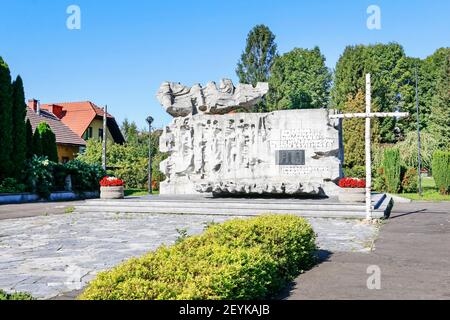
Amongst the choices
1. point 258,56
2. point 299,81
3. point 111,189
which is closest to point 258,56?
point 258,56

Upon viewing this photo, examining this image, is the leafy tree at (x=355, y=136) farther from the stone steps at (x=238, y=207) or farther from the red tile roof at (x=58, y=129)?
the stone steps at (x=238, y=207)

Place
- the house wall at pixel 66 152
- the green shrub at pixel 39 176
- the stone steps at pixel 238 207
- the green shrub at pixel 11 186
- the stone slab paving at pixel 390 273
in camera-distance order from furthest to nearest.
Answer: the house wall at pixel 66 152 → the green shrub at pixel 39 176 → the green shrub at pixel 11 186 → the stone steps at pixel 238 207 → the stone slab paving at pixel 390 273

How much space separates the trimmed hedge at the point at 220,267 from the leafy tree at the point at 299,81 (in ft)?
126

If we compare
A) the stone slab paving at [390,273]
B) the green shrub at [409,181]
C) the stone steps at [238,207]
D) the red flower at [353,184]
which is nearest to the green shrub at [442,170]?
the green shrub at [409,181]

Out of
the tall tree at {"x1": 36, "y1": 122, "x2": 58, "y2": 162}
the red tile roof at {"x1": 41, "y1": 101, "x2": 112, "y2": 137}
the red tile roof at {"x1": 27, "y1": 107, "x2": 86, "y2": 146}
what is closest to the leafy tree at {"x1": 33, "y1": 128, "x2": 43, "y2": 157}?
the tall tree at {"x1": 36, "y1": 122, "x2": 58, "y2": 162}

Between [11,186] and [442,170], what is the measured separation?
949 inches

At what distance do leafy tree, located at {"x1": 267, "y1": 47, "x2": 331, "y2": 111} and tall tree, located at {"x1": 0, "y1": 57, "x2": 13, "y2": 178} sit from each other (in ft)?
86.7

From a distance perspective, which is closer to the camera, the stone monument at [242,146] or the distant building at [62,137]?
the stone monument at [242,146]

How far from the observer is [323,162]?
17.2 meters

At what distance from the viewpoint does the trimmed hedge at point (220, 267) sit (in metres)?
3.73

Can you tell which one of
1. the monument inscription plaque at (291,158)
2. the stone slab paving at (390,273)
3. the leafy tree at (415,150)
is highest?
the leafy tree at (415,150)
